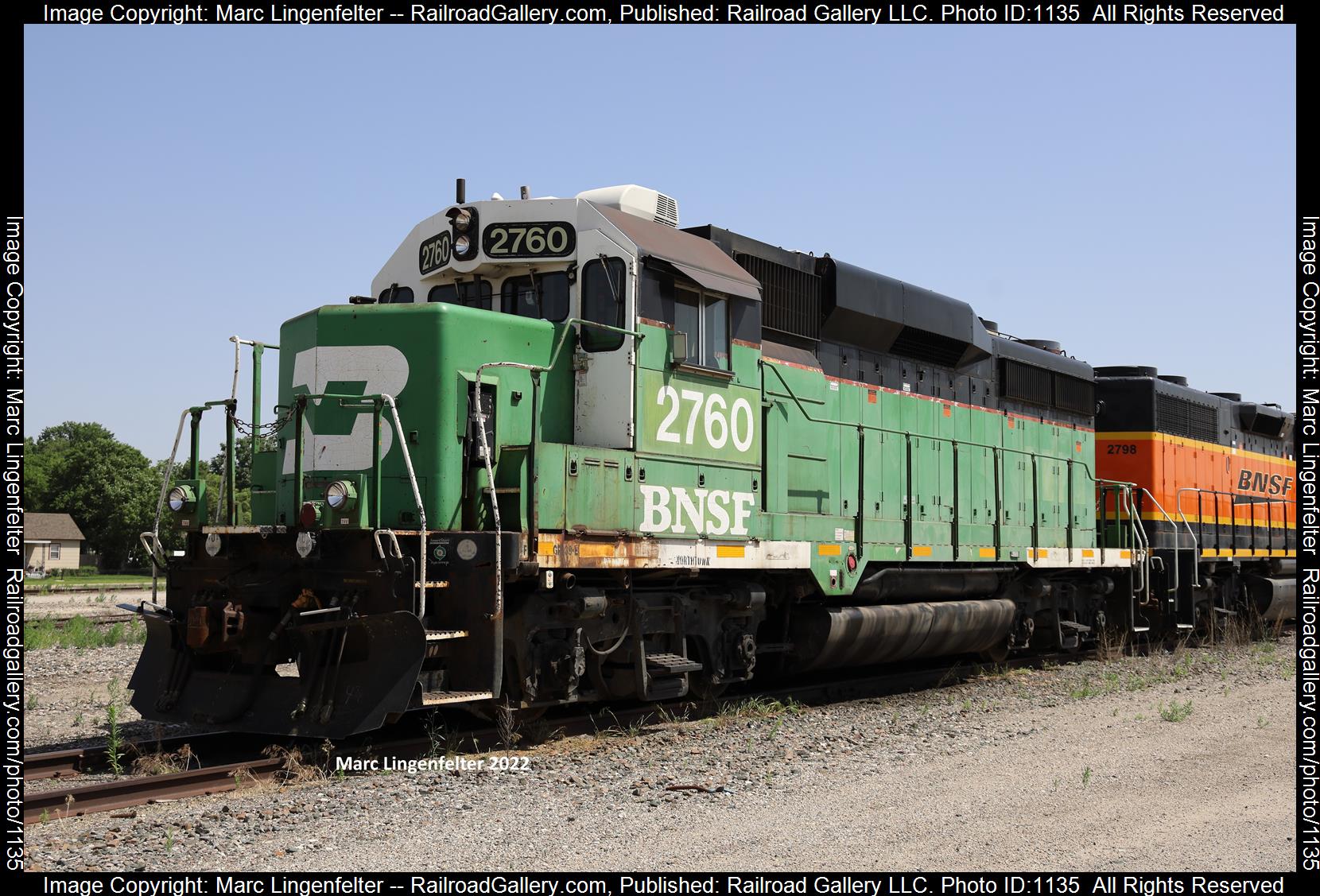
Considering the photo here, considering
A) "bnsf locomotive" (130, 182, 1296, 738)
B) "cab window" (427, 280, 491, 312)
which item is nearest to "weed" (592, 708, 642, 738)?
"bnsf locomotive" (130, 182, 1296, 738)

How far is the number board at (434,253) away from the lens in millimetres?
8906

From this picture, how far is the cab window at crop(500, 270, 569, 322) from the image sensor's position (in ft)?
28.4

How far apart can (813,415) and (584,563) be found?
10.7 feet

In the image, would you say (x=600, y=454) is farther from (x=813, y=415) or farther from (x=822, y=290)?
(x=822, y=290)

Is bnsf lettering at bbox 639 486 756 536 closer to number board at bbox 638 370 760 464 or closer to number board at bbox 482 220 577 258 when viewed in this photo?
number board at bbox 638 370 760 464

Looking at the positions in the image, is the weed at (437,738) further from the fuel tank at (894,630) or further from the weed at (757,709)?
the fuel tank at (894,630)

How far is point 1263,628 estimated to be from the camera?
1708cm

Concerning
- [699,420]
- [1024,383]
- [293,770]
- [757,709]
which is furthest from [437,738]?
[1024,383]

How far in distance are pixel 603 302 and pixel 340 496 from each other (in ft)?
7.83

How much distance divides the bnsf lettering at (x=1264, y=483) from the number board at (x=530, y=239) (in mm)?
14291

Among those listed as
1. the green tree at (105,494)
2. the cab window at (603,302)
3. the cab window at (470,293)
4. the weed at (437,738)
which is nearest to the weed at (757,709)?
the weed at (437,738)

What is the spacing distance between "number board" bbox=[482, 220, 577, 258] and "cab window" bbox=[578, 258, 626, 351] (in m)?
0.26

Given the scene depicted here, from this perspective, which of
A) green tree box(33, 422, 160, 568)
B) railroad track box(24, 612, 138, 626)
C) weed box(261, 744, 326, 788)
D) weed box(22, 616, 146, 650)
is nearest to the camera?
weed box(261, 744, 326, 788)
